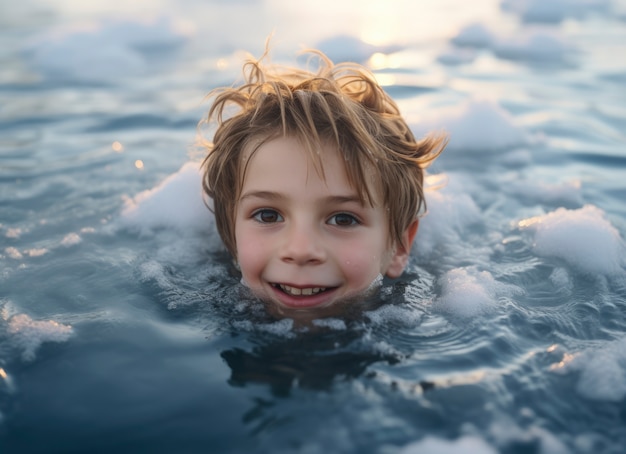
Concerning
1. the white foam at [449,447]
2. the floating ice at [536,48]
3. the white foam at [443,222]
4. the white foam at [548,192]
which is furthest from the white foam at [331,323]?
the floating ice at [536,48]

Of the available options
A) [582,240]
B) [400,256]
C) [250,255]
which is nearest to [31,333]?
[250,255]

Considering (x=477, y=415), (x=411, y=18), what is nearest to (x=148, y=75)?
(x=411, y=18)

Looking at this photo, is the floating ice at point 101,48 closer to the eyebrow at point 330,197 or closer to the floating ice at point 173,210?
the floating ice at point 173,210

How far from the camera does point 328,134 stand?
2.71m

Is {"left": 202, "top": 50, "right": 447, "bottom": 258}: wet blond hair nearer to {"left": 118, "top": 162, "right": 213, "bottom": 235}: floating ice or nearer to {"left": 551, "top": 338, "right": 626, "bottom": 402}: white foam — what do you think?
{"left": 118, "top": 162, "right": 213, "bottom": 235}: floating ice

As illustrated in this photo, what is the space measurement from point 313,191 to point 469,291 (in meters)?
0.82

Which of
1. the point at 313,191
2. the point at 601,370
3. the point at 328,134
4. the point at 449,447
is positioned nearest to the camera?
the point at 449,447

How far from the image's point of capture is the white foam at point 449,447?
202 cm

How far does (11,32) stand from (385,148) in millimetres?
7561

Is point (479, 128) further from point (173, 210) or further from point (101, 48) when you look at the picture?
point (101, 48)

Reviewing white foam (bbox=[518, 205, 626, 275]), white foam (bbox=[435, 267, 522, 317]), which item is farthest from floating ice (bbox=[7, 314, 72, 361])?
white foam (bbox=[518, 205, 626, 275])

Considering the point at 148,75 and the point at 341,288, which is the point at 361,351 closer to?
the point at 341,288

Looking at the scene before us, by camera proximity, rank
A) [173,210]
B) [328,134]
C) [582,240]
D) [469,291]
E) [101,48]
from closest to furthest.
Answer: [328,134] < [469,291] < [582,240] < [173,210] < [101,48]

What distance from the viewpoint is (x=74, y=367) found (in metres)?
2.46
